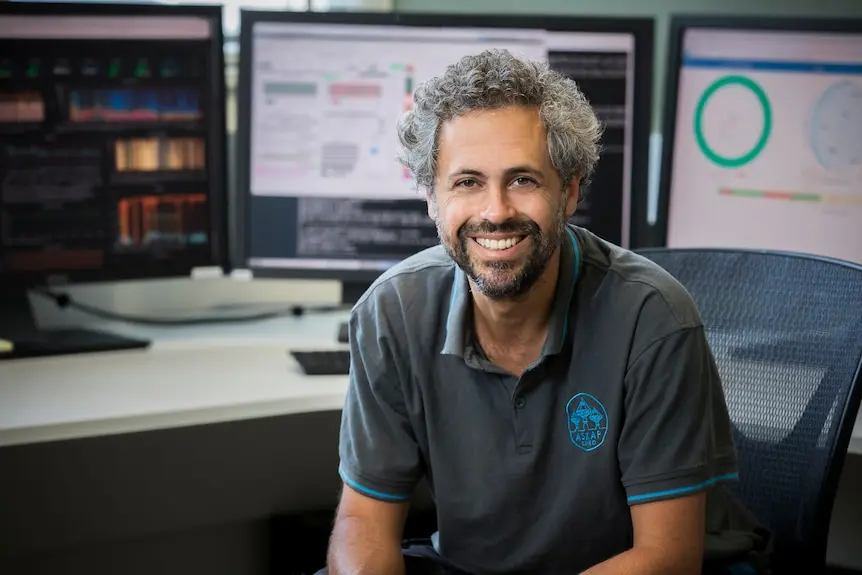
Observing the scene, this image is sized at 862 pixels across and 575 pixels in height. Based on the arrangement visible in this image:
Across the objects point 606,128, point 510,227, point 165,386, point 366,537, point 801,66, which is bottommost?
point 366,537

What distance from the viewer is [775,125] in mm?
2061

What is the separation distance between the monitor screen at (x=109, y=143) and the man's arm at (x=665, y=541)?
1058 millimetres

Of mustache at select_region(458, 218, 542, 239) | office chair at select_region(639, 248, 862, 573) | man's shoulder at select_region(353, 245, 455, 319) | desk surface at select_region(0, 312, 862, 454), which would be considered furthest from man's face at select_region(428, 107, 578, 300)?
desk surface at select_region(0, 312, 862, 454)

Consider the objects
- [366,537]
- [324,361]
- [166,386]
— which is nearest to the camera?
[366,537]

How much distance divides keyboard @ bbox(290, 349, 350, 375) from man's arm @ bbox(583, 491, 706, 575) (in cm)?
64

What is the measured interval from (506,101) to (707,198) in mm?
884

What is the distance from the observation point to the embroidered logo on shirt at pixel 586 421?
1.34 metres

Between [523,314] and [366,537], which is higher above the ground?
[523,314]

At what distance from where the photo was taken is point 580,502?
53.0 inches

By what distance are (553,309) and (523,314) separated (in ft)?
0.12

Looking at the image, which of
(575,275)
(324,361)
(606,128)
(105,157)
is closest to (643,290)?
(575,275)

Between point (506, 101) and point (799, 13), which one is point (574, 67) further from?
point (506, 101)

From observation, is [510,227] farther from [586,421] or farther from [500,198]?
[586,421]

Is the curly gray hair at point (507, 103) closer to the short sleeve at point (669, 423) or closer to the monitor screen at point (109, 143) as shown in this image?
→ the short sleeve at point (669, 423)
